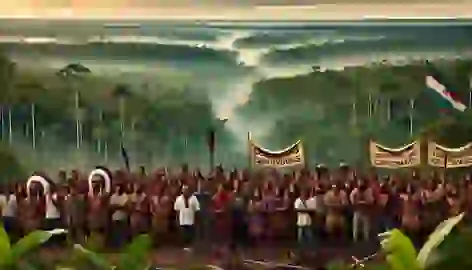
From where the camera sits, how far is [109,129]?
81.4 inches

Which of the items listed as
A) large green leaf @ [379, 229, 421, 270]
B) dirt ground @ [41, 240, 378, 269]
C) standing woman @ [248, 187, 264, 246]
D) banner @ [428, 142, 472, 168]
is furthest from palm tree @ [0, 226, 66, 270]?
banner @ [428, 142, 472, 168]

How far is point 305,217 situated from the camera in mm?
2031

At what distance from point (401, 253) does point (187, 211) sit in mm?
655

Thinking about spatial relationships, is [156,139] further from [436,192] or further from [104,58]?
[436,192]

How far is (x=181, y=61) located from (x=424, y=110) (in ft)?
2.47

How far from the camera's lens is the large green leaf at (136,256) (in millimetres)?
1962

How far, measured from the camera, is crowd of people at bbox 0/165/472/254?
2.01m

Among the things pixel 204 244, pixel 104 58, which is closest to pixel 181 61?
pixel 104 58

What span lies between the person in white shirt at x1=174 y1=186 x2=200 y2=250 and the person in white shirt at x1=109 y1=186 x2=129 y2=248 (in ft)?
0.55

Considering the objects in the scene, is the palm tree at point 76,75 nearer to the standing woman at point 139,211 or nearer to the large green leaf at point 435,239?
the standing woman at point 139,211

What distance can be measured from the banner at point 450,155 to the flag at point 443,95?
119 millimetres

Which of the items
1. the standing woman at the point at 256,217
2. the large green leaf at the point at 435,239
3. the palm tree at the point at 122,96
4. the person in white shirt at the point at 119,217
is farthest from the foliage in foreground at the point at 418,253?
the palm tree at the point at 122,96

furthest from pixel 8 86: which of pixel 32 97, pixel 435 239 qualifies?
pixel 435 239

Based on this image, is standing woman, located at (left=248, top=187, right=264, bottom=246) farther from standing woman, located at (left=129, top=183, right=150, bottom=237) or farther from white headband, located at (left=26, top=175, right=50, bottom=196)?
white headband, located at (left=26, top=175, right=50, bottom=196)
